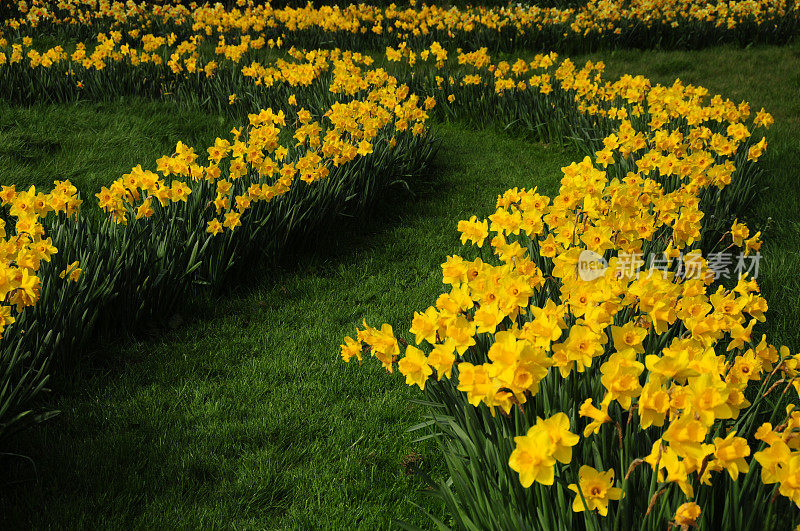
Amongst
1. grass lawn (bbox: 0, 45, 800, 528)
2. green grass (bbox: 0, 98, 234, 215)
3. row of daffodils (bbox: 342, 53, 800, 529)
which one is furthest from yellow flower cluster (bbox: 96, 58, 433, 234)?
row of daffodils (bbox: 342, 53, 800, 529)

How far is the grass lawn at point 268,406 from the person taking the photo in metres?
2.31

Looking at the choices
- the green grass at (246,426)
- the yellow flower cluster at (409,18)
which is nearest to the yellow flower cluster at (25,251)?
the green grass at (246,426)

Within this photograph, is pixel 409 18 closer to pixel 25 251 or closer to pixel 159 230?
pixel 159 230

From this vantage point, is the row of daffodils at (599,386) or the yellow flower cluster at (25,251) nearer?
the row of daffodils at (599,386)

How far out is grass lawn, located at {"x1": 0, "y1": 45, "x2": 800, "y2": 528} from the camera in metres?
2.31

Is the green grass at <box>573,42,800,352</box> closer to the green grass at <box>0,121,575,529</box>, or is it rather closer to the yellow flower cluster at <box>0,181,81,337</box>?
the green grass at <box>0,121,575,529</box>

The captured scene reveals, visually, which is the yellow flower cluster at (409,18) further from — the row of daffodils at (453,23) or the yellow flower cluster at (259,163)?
the yellow flower cluster at (259,163)

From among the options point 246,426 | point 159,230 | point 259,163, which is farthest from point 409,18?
point 246,426

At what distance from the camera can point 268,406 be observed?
2.83 m

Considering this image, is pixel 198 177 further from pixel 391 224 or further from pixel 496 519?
pixel 496 519

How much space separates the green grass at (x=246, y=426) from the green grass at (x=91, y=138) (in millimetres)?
1793

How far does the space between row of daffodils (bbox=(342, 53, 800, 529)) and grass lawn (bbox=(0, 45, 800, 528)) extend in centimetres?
47

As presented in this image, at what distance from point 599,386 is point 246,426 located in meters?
1.44

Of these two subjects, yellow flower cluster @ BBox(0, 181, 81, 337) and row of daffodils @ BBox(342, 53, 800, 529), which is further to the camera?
yellow flower cluster @ BBox(0, 181, 81, 337)
